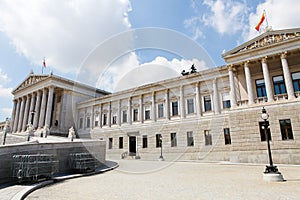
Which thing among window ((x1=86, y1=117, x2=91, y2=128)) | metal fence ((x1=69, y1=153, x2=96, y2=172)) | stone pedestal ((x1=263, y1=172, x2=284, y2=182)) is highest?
window ((x1=86, y1=117, x2=91, y2=128))

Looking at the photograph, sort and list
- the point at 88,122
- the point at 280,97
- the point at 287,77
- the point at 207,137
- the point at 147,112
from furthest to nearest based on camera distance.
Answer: the point at 88,122 < the point at 147,112 < the point at 207,137 < the point at 280,97 < the point at 287,77

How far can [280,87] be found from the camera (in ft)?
65.9

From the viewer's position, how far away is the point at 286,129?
690 inches

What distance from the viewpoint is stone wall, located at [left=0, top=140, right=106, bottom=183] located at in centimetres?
802

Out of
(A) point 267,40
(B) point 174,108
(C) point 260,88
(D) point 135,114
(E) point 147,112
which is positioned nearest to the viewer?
(A) point 267,40

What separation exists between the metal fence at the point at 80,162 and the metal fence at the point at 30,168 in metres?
2.21

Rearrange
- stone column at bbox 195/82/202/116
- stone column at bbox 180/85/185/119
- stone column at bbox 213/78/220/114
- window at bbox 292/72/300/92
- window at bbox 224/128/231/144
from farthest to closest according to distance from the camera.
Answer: stone column at bbox 180/85/185/119 < stone column at bbox 195/82/202/116 < stone column at bbox 213/78/220/114 < window at bbox 224/128/231/144 < window at bbox 292/72/300/92

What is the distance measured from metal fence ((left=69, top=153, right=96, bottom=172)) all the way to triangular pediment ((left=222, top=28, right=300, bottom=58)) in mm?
18070

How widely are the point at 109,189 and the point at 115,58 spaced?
6.25m

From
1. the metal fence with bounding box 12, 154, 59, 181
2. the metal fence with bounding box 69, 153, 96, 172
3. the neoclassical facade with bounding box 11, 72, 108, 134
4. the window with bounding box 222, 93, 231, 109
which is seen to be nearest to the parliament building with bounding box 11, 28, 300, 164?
the window with bounding box 222, 93, 231, 109

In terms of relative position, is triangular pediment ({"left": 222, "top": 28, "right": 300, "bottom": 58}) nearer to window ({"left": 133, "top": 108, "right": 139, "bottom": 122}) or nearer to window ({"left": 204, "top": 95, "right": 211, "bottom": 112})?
window ({"left": 204, "top": 95, "right": 211, "bottom": 112})

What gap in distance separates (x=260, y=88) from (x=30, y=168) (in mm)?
21578

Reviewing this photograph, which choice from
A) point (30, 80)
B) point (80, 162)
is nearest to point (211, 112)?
point (80, 162)

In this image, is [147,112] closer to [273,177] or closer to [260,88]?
[260,88]
